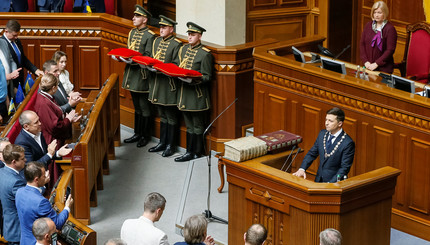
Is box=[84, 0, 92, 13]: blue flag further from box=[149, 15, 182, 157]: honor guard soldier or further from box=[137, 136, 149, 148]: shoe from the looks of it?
box=[137, 136, 149, 148]: shoe

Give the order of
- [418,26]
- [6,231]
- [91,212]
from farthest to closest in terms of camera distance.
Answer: [418,26], [91,212], [6,231]

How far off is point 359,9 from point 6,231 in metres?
6.24

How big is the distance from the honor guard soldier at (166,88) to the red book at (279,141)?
111 inches

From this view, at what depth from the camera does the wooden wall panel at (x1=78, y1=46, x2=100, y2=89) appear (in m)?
12.1

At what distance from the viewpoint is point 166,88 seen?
34.9 feet

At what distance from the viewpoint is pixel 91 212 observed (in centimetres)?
928

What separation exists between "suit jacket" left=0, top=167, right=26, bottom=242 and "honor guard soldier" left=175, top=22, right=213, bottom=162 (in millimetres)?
3244

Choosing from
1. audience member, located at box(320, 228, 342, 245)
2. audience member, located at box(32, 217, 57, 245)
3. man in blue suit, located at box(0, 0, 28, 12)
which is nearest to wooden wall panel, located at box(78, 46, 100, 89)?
man in blue suit, located at box(0, 0, 28, 12)

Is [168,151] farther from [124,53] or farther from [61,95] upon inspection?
[61,95]

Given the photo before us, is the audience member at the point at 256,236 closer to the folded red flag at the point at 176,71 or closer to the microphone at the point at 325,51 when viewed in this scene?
the microphone at the point at 325,51

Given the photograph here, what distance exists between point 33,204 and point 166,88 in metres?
4.02

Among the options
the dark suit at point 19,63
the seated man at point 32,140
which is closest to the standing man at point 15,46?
the dark suit at point 19,63

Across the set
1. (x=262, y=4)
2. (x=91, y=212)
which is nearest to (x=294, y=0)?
(x=262, y=4)

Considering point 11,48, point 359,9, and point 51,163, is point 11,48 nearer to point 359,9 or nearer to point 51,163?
point 51,163
